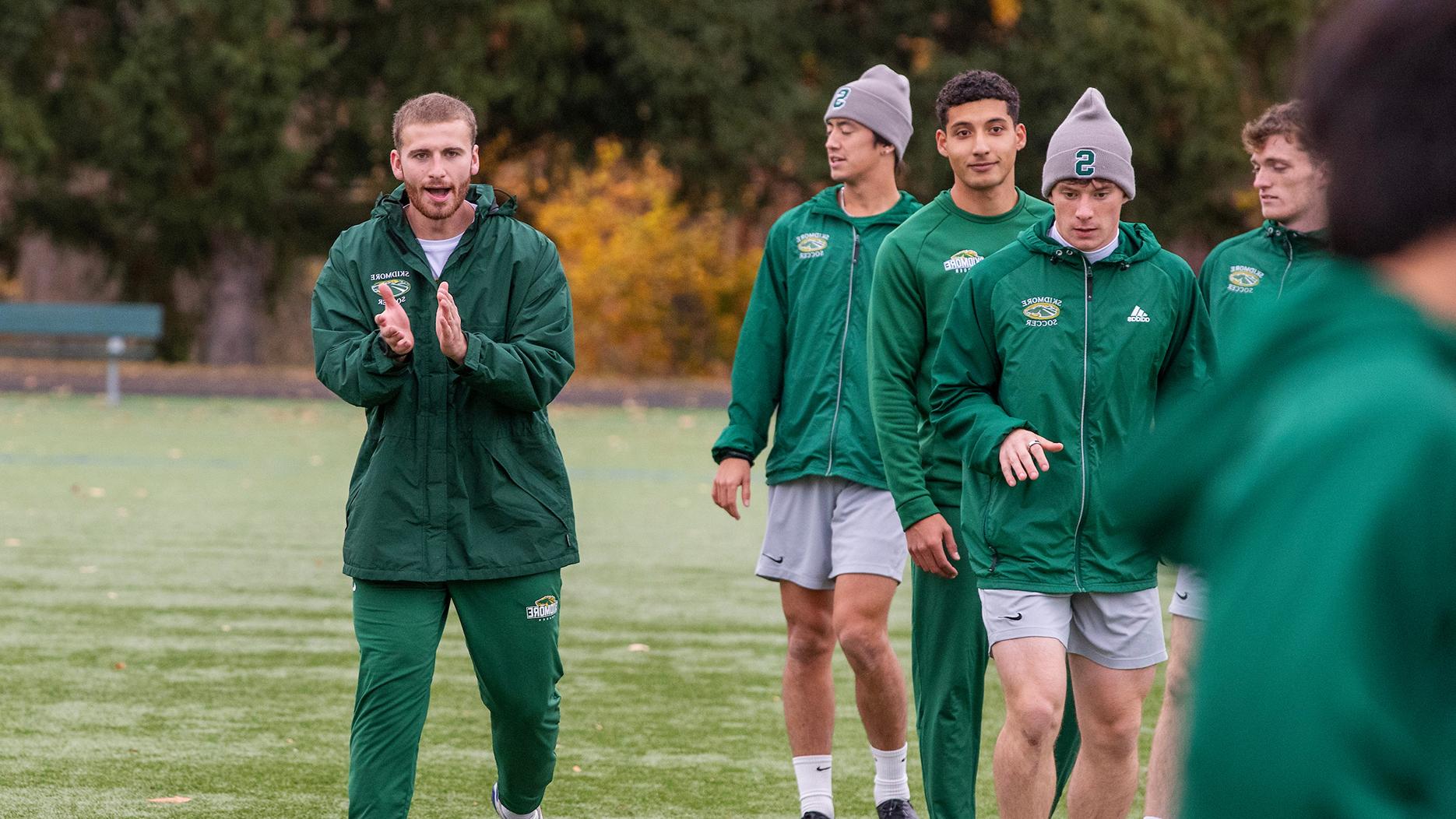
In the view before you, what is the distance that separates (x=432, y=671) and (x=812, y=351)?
178cm

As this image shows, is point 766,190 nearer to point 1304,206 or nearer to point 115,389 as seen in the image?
point 115,389

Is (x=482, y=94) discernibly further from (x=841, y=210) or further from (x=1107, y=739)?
(x=1107, y=739)

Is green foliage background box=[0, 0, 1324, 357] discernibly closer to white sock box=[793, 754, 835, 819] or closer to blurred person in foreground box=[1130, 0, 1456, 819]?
white sock box=[793, 754, 835, 819]

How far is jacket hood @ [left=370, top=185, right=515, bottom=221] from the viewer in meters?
5.07

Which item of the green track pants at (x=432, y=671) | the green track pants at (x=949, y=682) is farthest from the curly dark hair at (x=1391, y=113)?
the green track pants at (x=949, y=682)

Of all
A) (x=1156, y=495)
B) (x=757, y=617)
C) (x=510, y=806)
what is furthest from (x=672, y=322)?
(x=1156, y=495)

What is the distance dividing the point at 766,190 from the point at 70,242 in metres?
12.5

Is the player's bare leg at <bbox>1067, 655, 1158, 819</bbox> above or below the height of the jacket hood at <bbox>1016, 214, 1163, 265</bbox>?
below

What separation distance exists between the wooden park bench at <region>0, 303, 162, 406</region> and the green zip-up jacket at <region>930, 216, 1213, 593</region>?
24710mm

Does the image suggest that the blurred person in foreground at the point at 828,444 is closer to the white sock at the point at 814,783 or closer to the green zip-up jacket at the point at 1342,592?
the white sock at the point at 814,783

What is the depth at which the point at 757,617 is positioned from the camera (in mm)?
10148

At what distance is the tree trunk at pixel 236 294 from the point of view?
34062 mm

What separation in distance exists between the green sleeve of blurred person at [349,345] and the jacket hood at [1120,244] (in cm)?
A: 162

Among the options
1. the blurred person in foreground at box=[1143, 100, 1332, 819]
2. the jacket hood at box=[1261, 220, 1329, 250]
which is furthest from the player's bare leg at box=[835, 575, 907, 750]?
the jacket hood at box=[1261, 220, 1329, 250]
